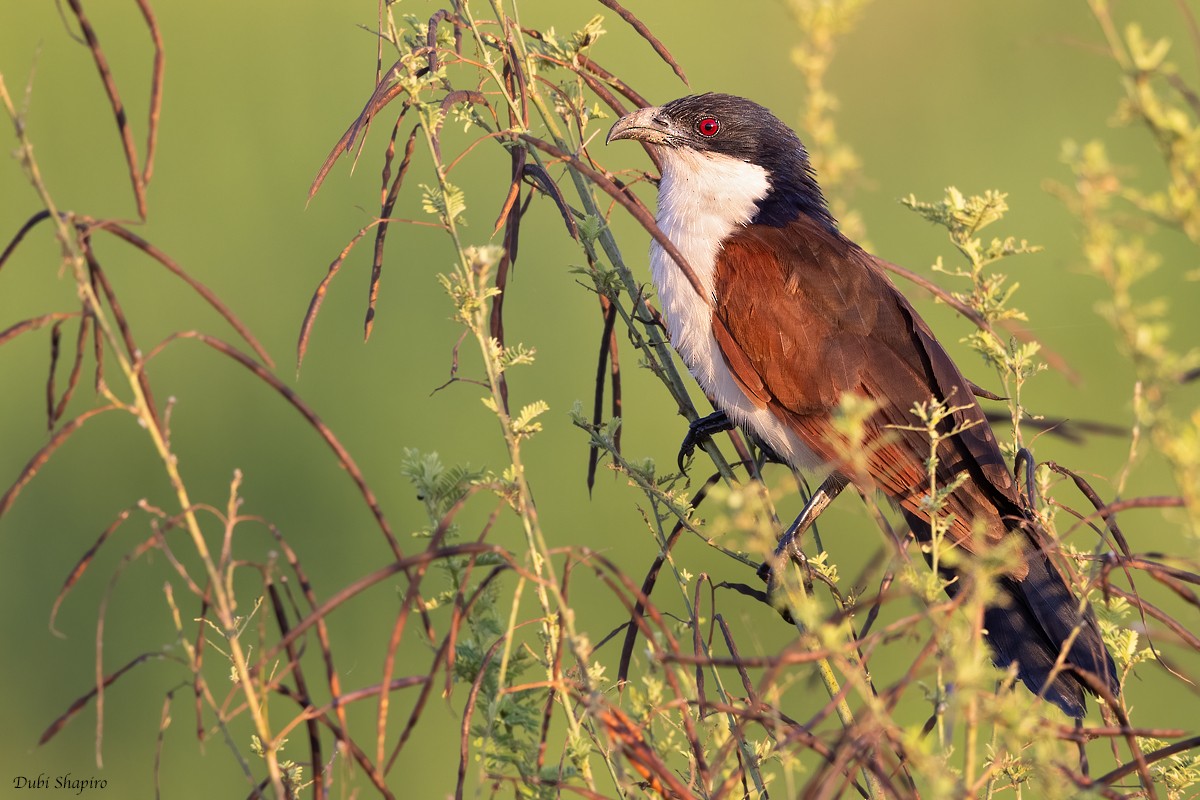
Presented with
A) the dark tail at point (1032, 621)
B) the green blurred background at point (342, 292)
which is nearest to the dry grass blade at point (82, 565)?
the dark tail at point (1032, 621)

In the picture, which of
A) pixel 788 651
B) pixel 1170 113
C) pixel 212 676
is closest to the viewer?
pixel 1170 113

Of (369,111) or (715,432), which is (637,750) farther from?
(715,432)

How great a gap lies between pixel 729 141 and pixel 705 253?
43 centimetres

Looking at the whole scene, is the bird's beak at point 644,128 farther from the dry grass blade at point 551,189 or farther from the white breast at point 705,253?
the dry grass blade at point 551,189

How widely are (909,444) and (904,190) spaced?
11.3ft

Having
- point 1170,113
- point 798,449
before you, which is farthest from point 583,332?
point 1170,113

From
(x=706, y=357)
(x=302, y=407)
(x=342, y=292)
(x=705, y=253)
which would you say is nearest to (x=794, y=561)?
(x=706, y=357)

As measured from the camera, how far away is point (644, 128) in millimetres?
3020

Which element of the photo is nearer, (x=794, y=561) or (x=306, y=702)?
(x=306, y=702)

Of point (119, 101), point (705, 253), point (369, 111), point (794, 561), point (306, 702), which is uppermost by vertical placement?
point (705, 253)

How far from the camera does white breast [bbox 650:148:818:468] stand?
107 inches

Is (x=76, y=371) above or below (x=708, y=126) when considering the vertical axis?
below

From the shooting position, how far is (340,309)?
489cm

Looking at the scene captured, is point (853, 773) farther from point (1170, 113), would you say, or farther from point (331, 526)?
point (331, 526)
